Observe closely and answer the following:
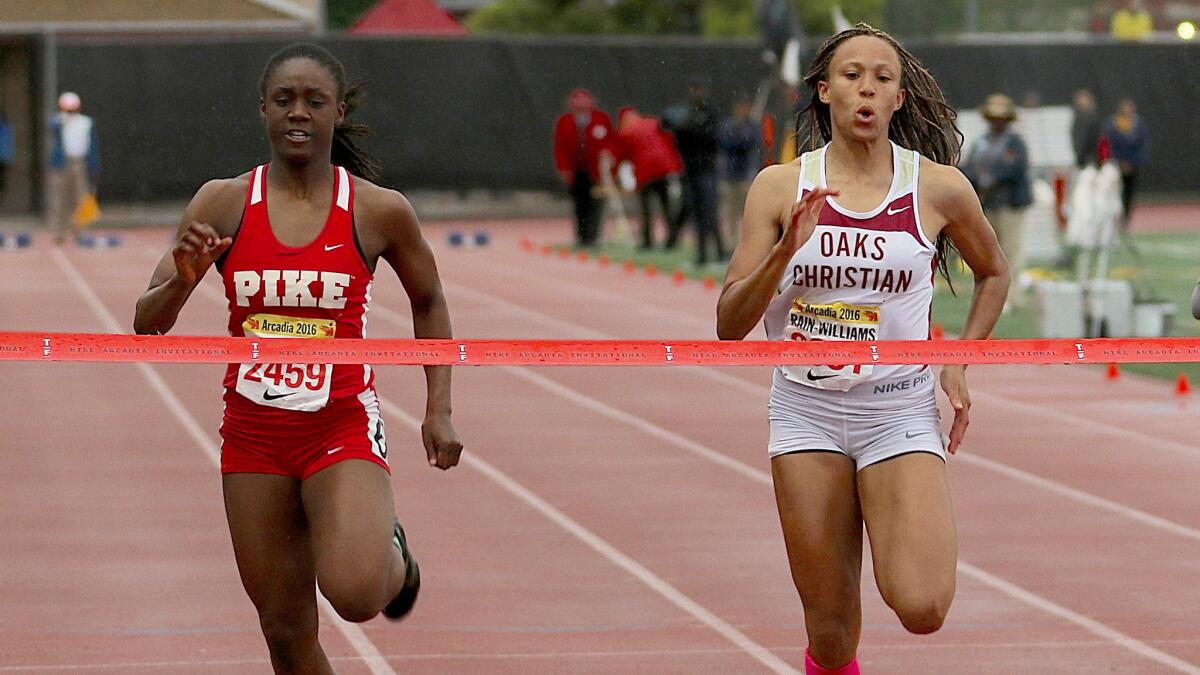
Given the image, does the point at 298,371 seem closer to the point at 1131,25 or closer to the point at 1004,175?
the point at 1004,175

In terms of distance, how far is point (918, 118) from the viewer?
5953mm

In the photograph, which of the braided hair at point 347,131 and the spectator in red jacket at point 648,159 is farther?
the spectator in red jacket at point 648,159

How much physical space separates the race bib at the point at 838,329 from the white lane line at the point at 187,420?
7.08ft

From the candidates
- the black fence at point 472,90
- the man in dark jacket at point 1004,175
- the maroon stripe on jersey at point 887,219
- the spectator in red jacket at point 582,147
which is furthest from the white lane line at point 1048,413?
the black fence at point 472,90

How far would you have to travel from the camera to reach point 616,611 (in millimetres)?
8023

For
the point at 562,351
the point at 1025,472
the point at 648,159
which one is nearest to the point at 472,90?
the point at 648,159

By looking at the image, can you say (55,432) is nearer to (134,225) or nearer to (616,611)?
(616,611)

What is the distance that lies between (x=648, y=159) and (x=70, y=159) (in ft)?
26.5

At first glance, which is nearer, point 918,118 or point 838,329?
point 838,329

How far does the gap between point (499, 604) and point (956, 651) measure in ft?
5.81

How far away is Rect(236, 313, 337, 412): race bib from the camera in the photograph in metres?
5.47

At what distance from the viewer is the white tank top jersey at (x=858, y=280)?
550 cm

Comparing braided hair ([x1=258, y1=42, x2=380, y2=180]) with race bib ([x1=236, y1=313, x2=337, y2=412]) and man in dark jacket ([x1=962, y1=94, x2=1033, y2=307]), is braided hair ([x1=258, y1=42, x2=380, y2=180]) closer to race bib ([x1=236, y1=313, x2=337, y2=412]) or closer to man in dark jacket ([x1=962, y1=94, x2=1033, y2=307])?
race bib ([x1=236, y1=313, x2=337, y2=412])

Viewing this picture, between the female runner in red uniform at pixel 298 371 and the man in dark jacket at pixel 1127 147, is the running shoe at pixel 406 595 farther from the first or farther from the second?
the man in dark jacket at pixel 1127 147
